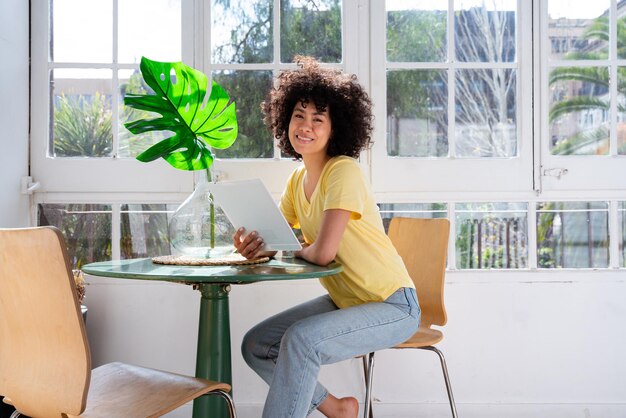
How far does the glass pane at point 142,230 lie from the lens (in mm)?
3254

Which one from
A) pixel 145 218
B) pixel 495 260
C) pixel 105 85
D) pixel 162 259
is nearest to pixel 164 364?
pixel 145 218

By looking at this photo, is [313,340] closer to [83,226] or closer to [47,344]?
[47,344]

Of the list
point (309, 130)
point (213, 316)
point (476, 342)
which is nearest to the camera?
point (213, 316)

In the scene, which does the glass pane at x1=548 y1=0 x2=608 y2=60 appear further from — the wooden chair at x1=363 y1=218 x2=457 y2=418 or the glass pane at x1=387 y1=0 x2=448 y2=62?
the wooden chair at x1=363 y1=218 x2=457 y2=418

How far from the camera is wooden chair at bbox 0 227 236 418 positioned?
5.23ft

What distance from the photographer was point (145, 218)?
3.26 meters

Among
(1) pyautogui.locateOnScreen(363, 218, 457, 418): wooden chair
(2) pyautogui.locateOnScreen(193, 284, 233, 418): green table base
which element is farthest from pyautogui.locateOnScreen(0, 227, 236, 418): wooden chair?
(1) pyautogui.locateOnScreen(363, 218, 457, 418): wooden chair

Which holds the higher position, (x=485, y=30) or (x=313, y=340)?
(x=485, y=30)

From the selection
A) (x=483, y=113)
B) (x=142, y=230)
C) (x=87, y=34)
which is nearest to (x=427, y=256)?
(x=483, y=113)

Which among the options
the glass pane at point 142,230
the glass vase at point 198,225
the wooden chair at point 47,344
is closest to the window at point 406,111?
the glass pane at point 142,230

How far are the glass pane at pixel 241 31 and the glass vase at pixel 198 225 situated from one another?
1064 mm

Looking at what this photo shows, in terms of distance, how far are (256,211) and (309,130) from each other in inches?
15.7

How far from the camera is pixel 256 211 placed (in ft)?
7.22

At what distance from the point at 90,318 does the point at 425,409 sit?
1.53 meters
